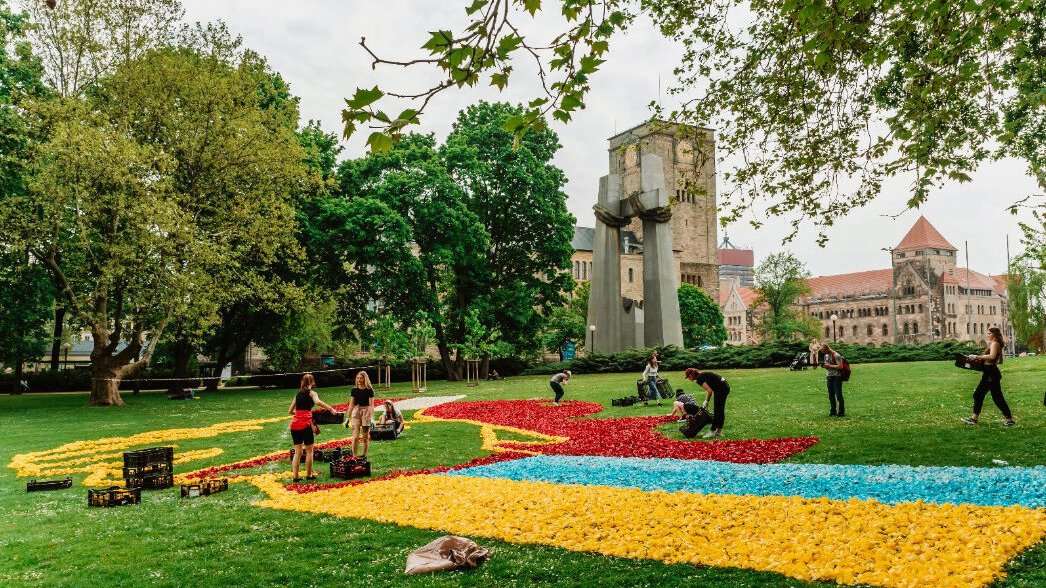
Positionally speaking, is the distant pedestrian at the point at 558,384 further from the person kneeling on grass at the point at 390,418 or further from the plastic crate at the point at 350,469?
the plastic crate at the point at 350,469

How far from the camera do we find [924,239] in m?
142

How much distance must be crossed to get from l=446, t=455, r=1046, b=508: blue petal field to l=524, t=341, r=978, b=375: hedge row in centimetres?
3104

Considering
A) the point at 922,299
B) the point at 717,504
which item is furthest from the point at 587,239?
the point at 717,504

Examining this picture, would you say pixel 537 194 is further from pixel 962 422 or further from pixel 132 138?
pixel 962 422

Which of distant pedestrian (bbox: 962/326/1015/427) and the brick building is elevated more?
the brick building

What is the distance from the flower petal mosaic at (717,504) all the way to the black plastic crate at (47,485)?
815mm

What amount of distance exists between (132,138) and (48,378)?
3061 centimetres

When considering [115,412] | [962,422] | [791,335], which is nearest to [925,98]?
[962,422]

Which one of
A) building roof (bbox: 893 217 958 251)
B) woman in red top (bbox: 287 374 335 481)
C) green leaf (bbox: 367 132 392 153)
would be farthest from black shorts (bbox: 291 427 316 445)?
building roof (bbox: 893 217 958 251)

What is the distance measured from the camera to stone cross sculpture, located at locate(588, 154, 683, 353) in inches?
1918

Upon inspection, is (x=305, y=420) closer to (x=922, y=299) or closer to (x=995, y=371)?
(x=995, y=371)

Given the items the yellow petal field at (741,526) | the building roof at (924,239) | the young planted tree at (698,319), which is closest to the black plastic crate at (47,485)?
the yellow petal field at (741,526)

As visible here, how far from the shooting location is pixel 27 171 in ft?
111

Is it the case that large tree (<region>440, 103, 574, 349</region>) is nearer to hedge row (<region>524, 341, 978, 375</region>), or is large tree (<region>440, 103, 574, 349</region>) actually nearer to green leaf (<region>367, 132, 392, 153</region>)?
hedge row (<region>524, 341, 978, 375</region>)
